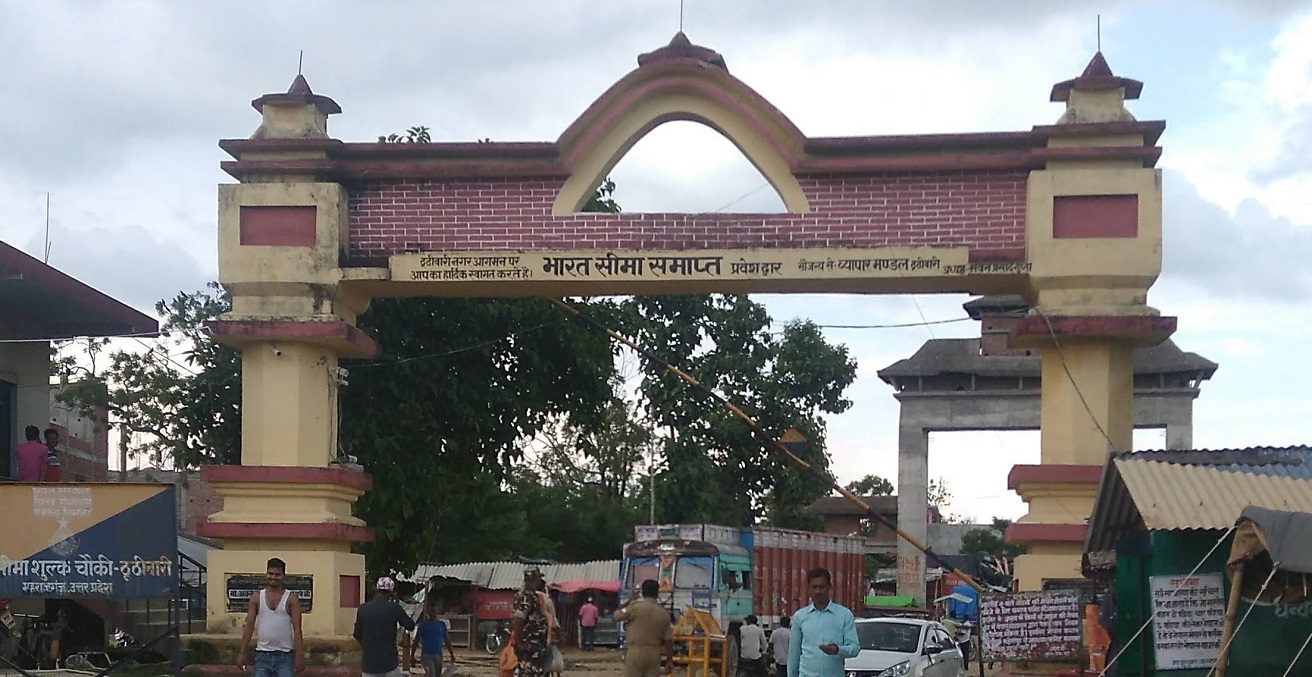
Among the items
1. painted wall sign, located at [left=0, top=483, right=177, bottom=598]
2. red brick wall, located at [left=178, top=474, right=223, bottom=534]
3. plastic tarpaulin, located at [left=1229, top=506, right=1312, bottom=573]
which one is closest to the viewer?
plastic tarpaulin, located at [left=1229, top=506, right=1312, bottom=573]

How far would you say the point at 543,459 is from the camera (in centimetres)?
6038

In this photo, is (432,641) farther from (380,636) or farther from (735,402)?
(735,402)

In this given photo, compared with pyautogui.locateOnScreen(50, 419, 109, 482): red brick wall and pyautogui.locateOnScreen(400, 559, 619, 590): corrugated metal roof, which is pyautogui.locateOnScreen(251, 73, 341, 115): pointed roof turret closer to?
pyautogui.locateOnScreen(50, 419, 109, 482): red brick wall

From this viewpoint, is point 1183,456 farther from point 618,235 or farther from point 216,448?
point 216,448

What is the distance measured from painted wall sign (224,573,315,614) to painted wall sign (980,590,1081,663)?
22.6ft

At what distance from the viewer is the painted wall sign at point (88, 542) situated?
49.8ft

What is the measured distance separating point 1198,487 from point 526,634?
261 inches

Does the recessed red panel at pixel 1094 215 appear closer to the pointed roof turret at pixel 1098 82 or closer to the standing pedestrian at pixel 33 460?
the pointed roof turret at pixel 1098 82

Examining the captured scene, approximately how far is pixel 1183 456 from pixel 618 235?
6.29 m

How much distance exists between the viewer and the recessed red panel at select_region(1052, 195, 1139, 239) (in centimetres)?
1648

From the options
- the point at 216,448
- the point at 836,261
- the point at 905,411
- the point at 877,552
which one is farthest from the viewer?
the point at 877,552

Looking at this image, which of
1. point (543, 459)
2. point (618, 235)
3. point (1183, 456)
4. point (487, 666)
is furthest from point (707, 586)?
point (543, 459)

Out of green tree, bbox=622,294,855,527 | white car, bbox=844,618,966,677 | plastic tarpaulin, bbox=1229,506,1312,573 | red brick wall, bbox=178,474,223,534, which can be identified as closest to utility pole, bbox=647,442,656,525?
green tree, bbox=622,294,855,527

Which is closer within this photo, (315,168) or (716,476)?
(315,168)
